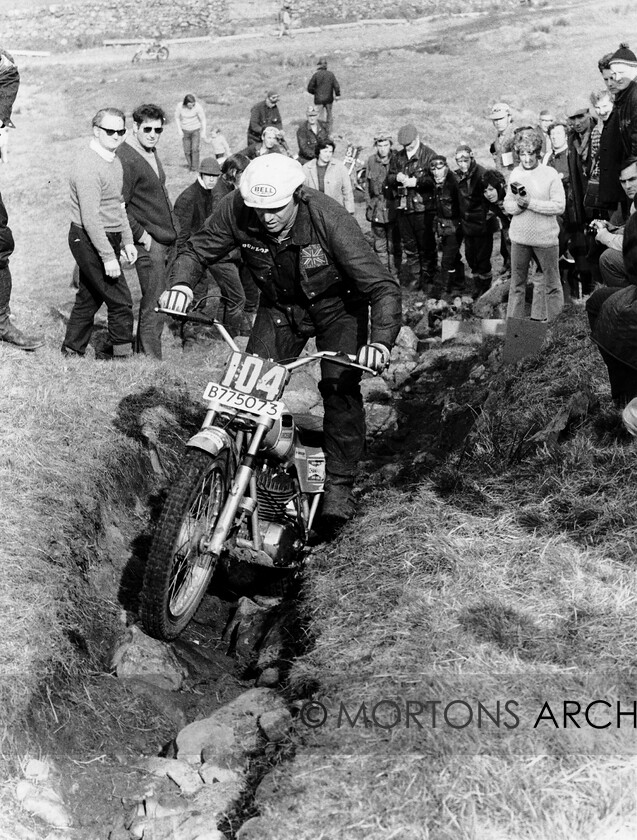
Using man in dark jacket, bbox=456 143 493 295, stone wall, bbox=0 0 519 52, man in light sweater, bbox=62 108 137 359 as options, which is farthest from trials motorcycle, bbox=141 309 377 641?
stone wall, bbox=0 0 519 52

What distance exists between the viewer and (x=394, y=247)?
14266mm

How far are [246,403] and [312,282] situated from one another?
1.24m

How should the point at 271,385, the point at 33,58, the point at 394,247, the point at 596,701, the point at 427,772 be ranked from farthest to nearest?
the point at 33,58 < the point at 394,247 < the point at 271,385 < the point at 596,701 < the point at 427,772

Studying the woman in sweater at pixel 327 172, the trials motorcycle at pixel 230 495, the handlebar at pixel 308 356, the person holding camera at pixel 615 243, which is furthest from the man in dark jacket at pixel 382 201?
the handlebar at pixel 308 356

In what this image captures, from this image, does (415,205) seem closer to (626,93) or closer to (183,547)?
(626,93)

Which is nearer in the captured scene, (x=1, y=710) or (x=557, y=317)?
(x=1, y=710)

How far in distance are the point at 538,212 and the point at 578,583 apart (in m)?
5.65

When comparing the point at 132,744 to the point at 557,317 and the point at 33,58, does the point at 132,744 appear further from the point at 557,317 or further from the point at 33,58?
the point at 33,58

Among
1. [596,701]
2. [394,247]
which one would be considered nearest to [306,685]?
[596,701]

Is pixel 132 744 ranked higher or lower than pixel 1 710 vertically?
lower

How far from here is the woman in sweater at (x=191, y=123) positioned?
72.2 ft

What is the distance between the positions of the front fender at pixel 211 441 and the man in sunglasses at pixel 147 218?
178 inches

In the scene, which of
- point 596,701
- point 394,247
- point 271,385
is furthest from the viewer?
point 394,247

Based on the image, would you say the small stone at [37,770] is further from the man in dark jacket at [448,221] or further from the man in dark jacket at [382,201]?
the man in dark jacket at [382,201]
